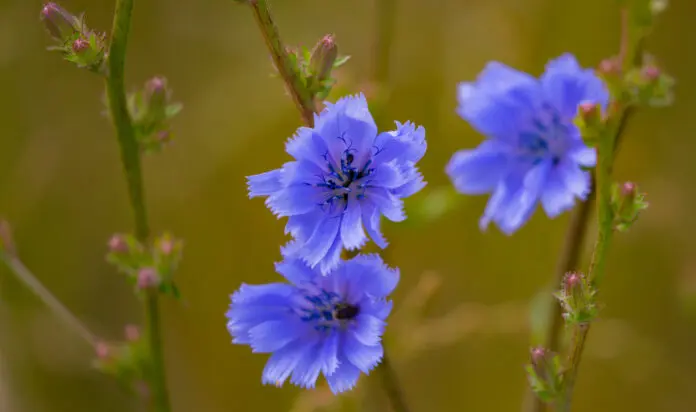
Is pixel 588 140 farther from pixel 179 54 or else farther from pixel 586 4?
pixel 179 54

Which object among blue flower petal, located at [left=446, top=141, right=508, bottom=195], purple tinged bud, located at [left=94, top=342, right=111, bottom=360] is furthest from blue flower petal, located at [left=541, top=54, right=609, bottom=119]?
purple tinged bud, located at [left=94, top=342, right=111, bottom=360]

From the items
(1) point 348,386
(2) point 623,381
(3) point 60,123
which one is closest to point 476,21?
(2) point 623,381

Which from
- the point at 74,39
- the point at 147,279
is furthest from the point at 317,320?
the point at 74,39

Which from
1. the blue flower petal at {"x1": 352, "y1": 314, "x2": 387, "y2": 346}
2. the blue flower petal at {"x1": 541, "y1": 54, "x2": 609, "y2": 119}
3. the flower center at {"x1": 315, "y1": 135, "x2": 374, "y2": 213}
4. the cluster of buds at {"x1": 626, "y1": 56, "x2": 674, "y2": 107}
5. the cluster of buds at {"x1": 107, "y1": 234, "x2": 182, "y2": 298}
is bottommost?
the blue flower petal at {"x1": 352, "y1": 314, "x2": 387, "y2": 346}

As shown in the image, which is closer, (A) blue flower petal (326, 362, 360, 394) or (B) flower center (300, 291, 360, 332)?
(A) blue flower petal (326, 362, 360, 394)

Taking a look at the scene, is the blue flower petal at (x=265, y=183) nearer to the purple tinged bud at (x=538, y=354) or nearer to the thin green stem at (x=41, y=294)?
the purple tinged bud at (x=538, y=354)

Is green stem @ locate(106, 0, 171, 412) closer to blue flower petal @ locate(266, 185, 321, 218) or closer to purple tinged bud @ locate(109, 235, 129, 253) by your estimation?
purple tinged bud @ locate(109, 235, 129, 253)
